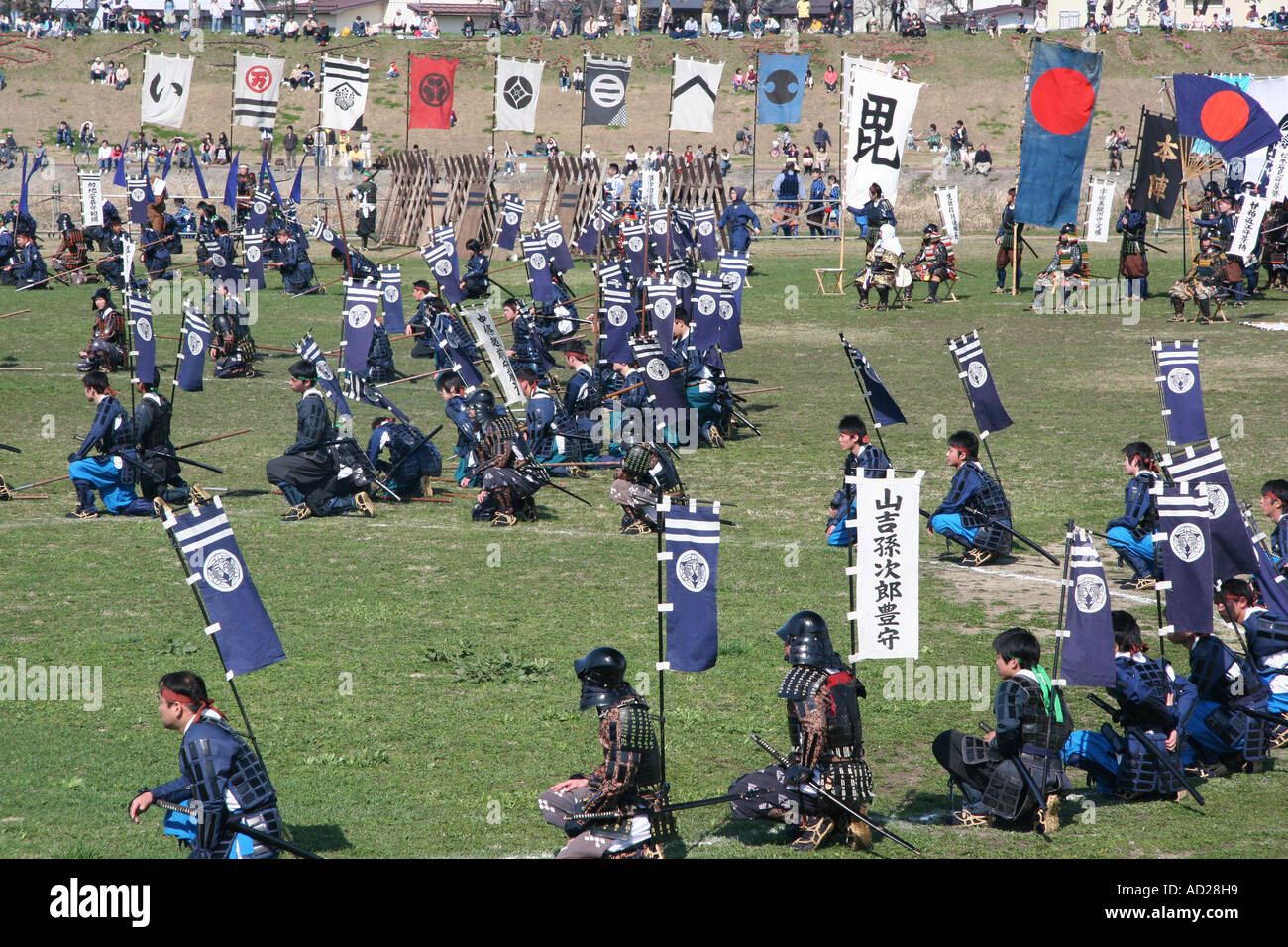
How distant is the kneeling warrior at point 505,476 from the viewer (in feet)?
55.2

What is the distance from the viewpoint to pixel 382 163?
49.9 m

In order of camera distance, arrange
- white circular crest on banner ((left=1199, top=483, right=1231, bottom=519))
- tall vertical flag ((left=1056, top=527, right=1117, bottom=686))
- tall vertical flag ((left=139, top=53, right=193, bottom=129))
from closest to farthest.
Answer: tall vertical flag ((left=1056, top=527, right=1117, bottom=686))
white circular crest on banner ((left=1199, top=483, right=1231, bottom=519))
tall vertical flag ((left=139, top=53, right=193, bottom=129))

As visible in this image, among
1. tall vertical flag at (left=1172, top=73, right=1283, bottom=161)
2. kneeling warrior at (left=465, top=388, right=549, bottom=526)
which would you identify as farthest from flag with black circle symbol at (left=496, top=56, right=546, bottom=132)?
kneeling warrior at (left=465, top=388, right=549, bottom=526)

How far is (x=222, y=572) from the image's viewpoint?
28.2 feet

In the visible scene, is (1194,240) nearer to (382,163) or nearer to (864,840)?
(382,163)

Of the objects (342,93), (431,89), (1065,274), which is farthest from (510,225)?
(1065,274)

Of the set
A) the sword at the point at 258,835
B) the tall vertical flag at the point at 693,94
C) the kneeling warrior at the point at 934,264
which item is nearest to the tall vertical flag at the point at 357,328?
the tall vertical flag at the point at 693,94

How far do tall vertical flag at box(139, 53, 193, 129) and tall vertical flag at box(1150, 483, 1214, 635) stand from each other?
3004 centimetres

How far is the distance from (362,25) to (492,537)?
64.0m

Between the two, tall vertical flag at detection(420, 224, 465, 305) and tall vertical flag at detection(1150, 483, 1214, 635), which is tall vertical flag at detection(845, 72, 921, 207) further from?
tall vertical flag at detection(1150, 483, 1214, 635)

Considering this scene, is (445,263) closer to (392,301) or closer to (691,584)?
(392,301)

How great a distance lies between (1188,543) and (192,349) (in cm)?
1578

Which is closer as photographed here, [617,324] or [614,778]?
[614,778]

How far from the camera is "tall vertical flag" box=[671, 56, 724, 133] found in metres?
33.2
